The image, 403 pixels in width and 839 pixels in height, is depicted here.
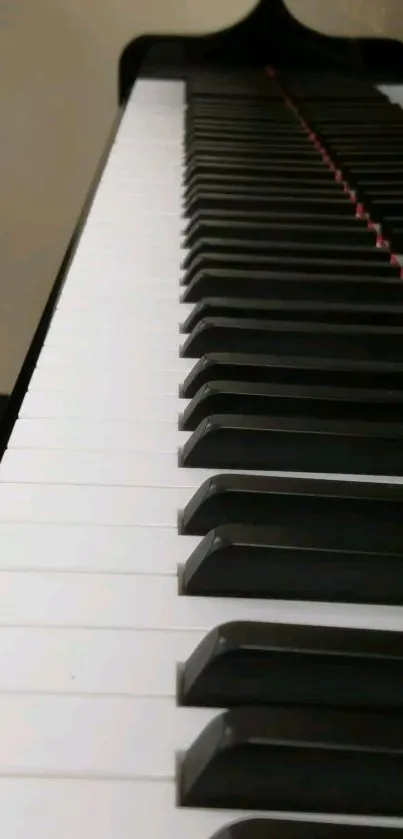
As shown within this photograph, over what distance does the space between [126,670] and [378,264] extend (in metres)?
0.58

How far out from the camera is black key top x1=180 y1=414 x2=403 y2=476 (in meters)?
0.59

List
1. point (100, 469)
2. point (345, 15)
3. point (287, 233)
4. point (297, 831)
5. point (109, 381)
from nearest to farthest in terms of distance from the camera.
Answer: point (297, 831)
point (100, 469)
point (109, 381)
point (287, 233)
point (345, 15)

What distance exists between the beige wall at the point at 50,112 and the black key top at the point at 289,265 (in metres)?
1.51

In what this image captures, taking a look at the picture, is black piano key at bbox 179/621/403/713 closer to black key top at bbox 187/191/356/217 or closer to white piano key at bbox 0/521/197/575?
white piano key at bbox 0/521/197/575

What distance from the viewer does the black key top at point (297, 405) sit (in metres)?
0.64

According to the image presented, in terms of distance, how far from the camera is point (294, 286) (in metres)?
0.86

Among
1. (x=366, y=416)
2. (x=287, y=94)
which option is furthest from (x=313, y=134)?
(x=366, y=416)

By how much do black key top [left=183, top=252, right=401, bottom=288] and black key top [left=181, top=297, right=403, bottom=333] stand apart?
3.1 inches

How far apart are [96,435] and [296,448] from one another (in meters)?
0.14

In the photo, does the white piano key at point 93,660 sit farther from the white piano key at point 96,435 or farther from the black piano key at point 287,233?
the black piano key at point 287,233

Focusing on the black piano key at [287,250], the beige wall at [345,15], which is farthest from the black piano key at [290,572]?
the beige wall at [345,15]

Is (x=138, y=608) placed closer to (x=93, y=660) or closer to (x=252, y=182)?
(x=93, y=660)

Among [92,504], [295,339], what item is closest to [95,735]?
[92,504]

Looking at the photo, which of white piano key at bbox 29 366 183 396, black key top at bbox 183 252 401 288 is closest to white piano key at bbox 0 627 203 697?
white piano key at bbox 29 366 183 396
